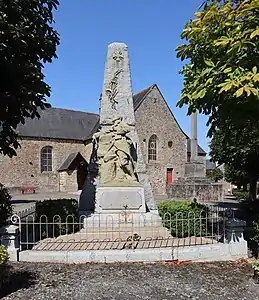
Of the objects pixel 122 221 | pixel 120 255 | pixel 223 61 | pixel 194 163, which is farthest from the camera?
pixel 194 163

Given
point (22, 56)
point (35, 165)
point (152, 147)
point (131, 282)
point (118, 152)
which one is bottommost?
point (131, 282)

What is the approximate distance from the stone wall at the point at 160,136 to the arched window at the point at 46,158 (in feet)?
31.6

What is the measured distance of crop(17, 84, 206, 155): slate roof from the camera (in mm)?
34125

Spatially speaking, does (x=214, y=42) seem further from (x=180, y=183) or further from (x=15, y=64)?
(x=180, y=183)

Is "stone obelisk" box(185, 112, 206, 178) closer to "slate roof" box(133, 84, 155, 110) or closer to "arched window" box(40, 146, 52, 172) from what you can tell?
"slate roof" box(133, 84, 155, 110)

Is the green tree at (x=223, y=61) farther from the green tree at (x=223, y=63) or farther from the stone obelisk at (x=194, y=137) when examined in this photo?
the stone obelisk at (x=194, y=137)

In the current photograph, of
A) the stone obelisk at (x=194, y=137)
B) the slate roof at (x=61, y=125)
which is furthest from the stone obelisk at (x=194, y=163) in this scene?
the slate roof at (x=61, y=125)

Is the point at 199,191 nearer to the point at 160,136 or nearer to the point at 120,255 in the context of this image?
the point at 160,136

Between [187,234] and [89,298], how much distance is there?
4.10 meters

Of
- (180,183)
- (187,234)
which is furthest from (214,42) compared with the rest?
(180,183)

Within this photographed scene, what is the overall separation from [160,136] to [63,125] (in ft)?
34.5

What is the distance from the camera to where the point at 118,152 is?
9547 millimetres

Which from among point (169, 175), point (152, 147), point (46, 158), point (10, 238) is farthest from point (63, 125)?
point (10, 238)

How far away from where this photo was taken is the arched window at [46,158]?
3478 centimetres
